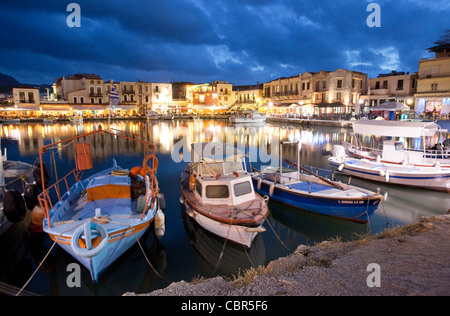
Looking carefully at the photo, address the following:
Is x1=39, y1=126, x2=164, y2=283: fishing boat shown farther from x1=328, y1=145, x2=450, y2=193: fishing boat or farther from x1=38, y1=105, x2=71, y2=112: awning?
x1=38, y1=105, x2=71, y2=112: awning

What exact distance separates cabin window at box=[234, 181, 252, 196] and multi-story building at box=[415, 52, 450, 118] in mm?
38777

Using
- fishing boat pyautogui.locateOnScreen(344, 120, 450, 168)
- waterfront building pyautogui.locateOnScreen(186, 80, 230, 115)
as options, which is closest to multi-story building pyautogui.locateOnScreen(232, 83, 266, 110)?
Answer: waterfront building pyautogui.locateOnScreen(186, 80, 230, 115)

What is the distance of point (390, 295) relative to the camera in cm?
445

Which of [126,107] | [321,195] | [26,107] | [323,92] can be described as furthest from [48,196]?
[126,107]

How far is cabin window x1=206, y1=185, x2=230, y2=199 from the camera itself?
9.70 metres

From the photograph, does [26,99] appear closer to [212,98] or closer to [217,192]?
[212,98]

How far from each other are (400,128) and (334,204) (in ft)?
32.2

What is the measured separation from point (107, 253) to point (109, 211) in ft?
5.80

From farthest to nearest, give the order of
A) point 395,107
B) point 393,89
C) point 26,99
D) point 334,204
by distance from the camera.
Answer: point 26,99 < point 393,89 < point 395,107 < point 334,204

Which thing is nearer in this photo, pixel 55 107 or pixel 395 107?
pixel 395 107

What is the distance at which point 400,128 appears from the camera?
55.8 feet

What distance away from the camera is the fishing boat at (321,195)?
10.3m

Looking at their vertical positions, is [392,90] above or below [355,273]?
above

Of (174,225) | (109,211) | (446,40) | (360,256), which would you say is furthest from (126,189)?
(446,40)
